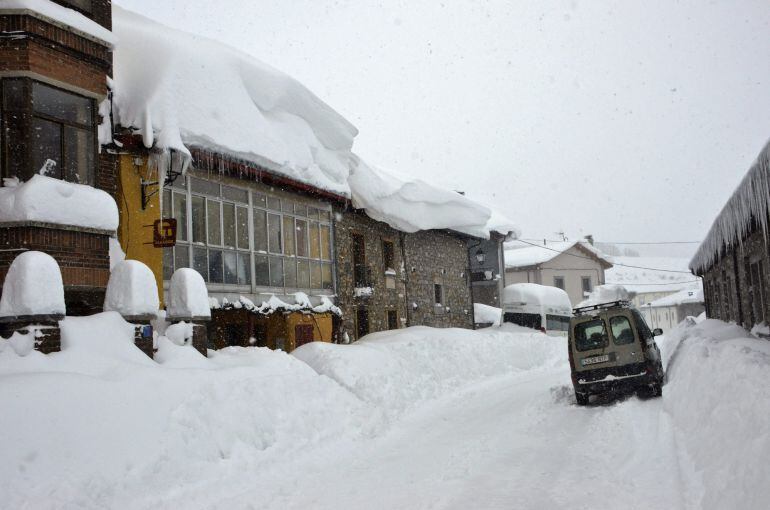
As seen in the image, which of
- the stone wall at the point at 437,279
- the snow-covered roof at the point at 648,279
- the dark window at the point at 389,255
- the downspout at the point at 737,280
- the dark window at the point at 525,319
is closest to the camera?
the downspout at the point at 737,280

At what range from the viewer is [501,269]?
3734cm

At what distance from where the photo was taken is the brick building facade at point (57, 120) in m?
9.34

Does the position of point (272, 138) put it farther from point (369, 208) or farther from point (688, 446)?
point (688, 446)

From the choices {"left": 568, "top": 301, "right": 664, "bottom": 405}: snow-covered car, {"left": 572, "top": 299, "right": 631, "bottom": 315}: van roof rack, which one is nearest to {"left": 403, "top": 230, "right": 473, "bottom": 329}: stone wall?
{"left": 572, "top": 299, "right": 631, "bottom": 315}: van roof rack

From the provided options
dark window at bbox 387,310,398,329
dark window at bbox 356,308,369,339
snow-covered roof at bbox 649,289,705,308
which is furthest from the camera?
snow-covered roof at bbox 649,289,705,308

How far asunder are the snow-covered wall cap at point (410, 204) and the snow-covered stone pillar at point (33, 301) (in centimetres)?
1309

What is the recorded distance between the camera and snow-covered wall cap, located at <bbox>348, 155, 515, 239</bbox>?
20.8 m

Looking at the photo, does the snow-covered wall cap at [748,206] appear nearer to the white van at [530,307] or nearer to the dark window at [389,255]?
the dark window at [389,255]

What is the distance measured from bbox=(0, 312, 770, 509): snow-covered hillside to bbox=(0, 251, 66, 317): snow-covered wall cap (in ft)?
1.40

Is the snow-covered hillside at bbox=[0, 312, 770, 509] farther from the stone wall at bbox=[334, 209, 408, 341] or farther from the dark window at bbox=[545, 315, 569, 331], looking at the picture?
the dark window at bbox=[545, 315, 569, 331]

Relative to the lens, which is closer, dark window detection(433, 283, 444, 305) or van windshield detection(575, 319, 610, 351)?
van windshield detection(575, 319, 610, 351)

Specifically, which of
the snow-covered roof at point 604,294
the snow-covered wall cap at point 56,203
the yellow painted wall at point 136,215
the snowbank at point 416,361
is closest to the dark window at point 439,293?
the snowbank at point 416,361

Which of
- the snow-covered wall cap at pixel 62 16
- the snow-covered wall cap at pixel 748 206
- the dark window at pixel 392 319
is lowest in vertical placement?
the dark window at pixel 392 319

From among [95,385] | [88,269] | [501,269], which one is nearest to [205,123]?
[88,269]
